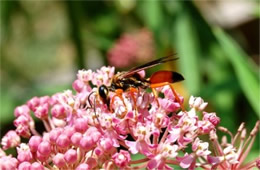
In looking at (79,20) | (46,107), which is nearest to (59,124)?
(46,107)

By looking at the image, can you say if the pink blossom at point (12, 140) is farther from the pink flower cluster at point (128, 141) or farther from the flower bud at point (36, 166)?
the flower bud at point (36, 166)

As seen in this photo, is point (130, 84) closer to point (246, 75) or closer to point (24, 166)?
point (24, 166)

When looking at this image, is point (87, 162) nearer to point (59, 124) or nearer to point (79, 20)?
point (59, 124)

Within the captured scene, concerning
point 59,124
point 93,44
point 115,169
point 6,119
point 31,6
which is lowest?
point 115,169

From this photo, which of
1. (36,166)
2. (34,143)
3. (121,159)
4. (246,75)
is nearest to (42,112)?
(34,143)

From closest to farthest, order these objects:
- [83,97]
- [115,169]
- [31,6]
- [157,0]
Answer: [115,169], [83,97], [157,0], [31,6]

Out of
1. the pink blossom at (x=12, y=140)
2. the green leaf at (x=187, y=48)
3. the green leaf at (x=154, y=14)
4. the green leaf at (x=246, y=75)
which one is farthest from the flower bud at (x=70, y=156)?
the green leaf at (x=154, y=14)

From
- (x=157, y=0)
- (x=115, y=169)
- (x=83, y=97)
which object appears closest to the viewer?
(x=115, y=169)

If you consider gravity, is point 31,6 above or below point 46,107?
above
